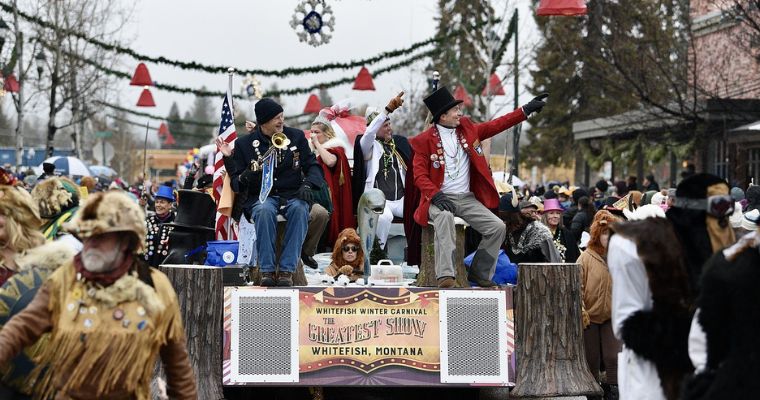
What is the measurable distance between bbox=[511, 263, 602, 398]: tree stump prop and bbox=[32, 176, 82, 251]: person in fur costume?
13.2ft

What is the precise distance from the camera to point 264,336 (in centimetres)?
1039

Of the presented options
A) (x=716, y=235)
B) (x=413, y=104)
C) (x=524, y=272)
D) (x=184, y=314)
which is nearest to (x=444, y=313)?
(x=524, y=272)

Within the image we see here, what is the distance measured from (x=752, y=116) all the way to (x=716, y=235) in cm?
2348

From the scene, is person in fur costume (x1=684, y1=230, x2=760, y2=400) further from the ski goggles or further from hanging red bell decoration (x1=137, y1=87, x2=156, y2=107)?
hanging red bell decoration (x1=137, y1=87, x2=156, y2=107)

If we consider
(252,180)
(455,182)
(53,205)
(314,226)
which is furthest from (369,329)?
(53,205)

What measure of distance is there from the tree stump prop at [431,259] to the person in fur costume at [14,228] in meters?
4.96

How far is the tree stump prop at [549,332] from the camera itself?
10.7 metres

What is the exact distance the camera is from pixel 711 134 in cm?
3086

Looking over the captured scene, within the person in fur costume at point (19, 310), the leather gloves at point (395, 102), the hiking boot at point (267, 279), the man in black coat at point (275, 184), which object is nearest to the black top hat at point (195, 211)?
the man in black coat at point (275, 184)

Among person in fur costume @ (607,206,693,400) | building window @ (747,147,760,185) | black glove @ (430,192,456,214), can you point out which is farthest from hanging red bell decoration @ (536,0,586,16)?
building window @ (747,147,760,185)

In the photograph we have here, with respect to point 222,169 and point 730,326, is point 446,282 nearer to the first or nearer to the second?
point 222,169

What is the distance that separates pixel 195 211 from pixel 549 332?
4.33 m

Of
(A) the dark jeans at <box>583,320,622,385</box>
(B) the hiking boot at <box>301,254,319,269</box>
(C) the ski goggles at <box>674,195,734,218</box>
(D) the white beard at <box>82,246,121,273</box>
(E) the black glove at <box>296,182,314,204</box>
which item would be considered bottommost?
(A) the dark jeans at <box>583,320,622,385</box>

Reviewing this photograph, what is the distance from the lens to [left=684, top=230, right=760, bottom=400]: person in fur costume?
5.25m
